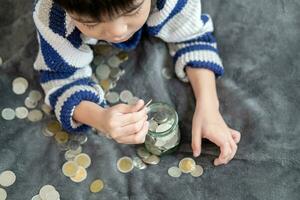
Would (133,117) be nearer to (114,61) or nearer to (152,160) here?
(152,160)

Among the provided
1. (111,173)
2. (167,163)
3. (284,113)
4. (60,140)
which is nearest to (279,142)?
(284,113)

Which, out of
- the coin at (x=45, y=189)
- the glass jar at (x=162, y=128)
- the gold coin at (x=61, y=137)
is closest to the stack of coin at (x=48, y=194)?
the coin at (x=45, y=189)

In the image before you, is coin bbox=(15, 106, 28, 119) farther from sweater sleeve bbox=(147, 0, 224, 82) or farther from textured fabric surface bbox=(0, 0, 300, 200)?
sweater sleeve bbox=(147, 0, 224, 82)

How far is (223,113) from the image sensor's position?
1.19m

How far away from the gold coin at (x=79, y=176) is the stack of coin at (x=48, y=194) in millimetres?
44

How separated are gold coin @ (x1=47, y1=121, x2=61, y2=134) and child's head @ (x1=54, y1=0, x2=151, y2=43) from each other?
10.6 inches

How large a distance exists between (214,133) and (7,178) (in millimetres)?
434

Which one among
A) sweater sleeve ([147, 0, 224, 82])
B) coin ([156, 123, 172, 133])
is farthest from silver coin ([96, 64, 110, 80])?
coin ([156, 123, 172, 133])

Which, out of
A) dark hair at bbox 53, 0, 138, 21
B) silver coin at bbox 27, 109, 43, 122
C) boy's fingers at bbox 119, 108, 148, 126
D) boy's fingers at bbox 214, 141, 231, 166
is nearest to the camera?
dark hair at bbox 53, 0, 138, 21

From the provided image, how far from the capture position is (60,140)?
119cm

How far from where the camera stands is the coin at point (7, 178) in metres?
1.15

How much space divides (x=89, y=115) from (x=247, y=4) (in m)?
0.47

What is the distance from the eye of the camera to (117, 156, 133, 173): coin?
3.75ft

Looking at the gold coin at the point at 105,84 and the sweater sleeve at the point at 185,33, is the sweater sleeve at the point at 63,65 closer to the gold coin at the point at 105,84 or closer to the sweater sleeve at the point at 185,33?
the gold coin at the point at 105,84
